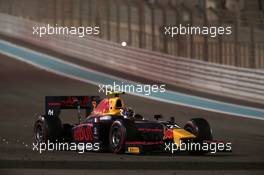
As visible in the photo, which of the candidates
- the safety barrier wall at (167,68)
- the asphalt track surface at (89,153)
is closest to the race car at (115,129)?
the asphalt track surface at (89,153)

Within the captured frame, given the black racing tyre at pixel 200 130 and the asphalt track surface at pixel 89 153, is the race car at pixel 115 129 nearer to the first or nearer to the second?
the black racing tyre at pixel 200 130

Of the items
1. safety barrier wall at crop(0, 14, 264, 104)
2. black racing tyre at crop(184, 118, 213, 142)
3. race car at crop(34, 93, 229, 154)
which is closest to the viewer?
race car at crop(34, 93, 229, 154)

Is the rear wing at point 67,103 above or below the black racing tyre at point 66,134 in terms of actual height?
above

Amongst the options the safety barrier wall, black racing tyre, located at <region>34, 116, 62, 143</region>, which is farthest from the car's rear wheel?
the safety barrier wall

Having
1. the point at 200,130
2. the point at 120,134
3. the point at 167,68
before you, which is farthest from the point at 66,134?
the point at 167,68

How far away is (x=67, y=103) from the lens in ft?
51.7

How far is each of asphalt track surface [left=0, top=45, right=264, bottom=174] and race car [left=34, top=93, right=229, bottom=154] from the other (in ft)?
0.81

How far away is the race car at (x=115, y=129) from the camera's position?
545 inches

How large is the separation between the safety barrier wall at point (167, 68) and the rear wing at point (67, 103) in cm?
993

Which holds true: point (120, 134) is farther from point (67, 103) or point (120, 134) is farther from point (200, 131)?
point (67, 103)

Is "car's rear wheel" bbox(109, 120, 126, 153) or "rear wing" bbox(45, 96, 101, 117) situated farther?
"rear wing" bbox(45, 96, 101, 117)

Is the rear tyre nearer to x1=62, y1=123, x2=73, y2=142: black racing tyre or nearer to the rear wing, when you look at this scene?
the rear wing

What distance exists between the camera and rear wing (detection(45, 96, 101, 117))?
1570 cm

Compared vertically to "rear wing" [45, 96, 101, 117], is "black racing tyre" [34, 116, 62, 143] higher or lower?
lower
